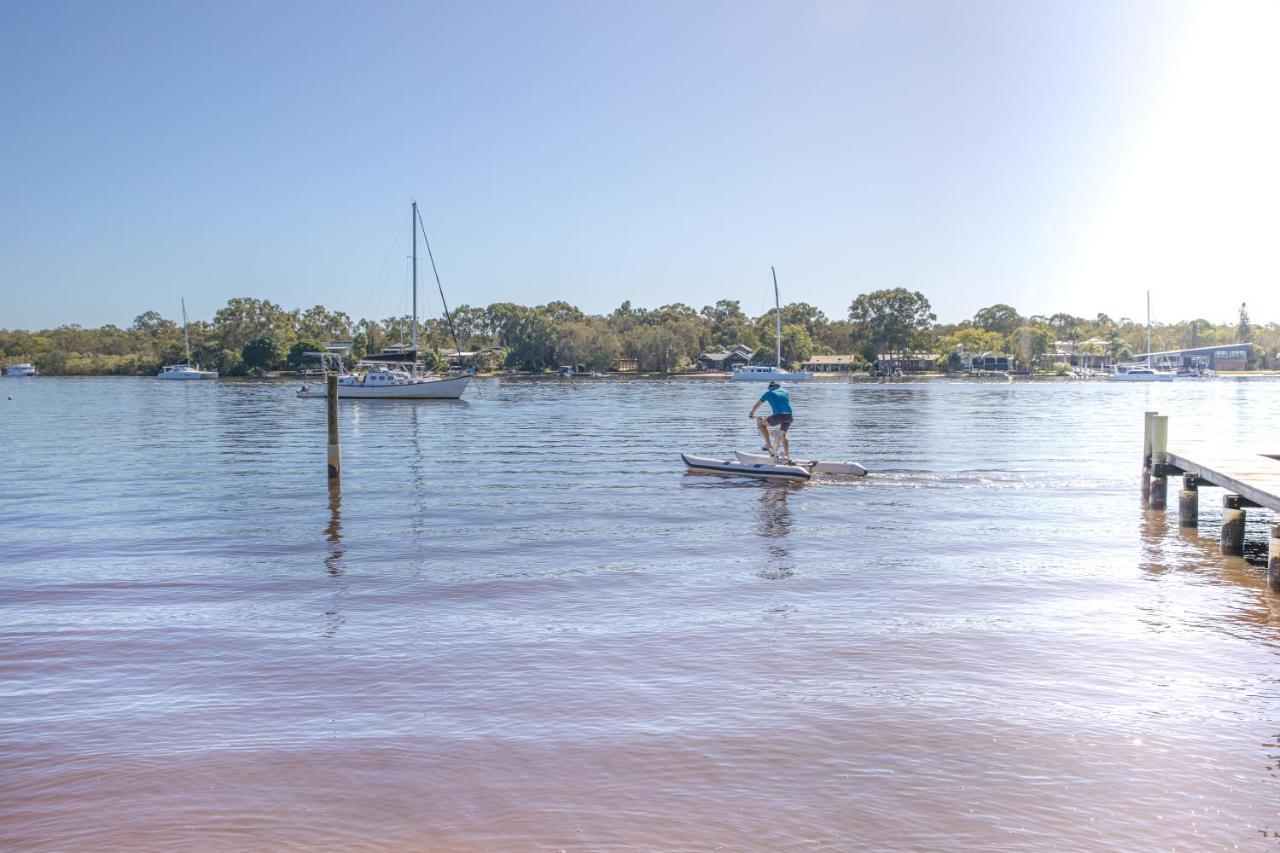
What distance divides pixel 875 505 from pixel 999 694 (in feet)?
43.4

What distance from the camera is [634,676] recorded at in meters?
9.70

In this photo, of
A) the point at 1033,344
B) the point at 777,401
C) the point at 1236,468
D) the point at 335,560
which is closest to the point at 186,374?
the point at 1033,344

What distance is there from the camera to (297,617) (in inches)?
479

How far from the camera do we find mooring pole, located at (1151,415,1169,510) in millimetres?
21328

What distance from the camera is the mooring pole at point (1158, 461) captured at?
21328 millimetres

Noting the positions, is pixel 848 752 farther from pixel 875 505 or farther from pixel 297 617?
pixel 875 505

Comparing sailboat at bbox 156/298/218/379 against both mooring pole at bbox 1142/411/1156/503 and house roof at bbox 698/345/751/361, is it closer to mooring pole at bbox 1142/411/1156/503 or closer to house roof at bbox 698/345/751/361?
house roof at bbox 698/345/751/361

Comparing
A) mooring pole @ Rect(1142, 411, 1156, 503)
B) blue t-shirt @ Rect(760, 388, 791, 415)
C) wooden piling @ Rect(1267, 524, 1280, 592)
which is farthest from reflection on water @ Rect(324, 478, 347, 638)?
mooring pole @ Rect(1142, 411, 1156, 503)

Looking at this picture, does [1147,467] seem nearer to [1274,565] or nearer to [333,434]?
[1274,565]

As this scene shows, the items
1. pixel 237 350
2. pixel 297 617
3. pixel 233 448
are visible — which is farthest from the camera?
pixel 237 350

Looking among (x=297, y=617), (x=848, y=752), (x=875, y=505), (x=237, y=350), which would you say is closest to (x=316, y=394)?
(x=875, y=505)

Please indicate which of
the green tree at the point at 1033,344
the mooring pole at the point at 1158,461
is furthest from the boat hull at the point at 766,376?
the mooring pole at the point at 1158,461

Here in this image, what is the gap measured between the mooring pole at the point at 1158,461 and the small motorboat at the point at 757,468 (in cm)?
772

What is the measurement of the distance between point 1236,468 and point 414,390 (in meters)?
69.1
